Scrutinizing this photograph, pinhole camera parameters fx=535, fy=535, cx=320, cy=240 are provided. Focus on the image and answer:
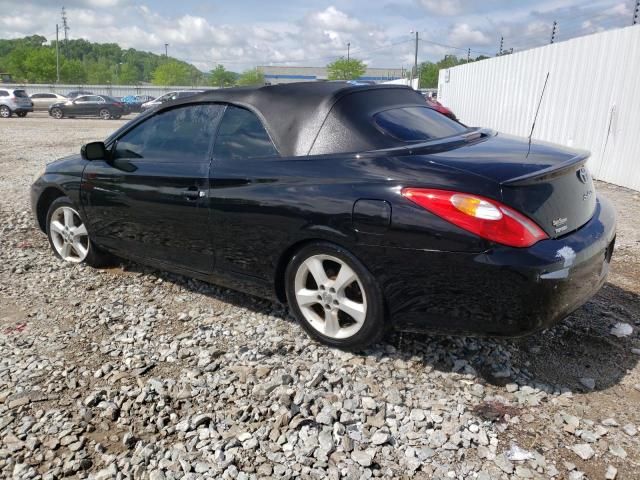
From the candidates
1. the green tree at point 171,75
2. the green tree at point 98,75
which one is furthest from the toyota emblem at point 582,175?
the green tree at point 98,75

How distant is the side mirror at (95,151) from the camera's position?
4285 mm

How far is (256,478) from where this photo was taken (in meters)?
2.28

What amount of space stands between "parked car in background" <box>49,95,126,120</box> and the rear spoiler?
33298 mm

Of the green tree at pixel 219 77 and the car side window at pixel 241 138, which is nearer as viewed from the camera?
the car side window at pixel 241 138

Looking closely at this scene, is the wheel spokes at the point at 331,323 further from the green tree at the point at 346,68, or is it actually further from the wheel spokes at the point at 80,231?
the green tree at the point at 346,68

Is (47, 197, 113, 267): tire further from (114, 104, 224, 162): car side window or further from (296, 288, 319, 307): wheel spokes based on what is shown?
(296, 288, 319, 307): wheel spokes

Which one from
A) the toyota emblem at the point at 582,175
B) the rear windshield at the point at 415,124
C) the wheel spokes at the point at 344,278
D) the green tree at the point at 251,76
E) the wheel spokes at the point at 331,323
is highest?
the green tree at the point at 251,76

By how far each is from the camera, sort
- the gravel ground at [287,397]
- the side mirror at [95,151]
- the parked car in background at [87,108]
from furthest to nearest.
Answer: the parked car in background at [87,108], the side mirror at [95,151], the gravel ground at [287,397]

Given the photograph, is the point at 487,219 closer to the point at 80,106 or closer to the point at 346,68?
the point at 80,106

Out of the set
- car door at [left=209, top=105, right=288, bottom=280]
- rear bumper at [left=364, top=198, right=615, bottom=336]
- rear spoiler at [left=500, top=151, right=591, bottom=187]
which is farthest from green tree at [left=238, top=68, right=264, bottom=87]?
rear bumper at [left=364, top=198, right=615, bottom=336]

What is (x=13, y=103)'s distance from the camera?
30312 millimetres

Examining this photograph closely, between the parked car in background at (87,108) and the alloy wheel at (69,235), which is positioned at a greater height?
the parked car in background at (87,108)

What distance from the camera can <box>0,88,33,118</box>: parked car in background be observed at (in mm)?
30297

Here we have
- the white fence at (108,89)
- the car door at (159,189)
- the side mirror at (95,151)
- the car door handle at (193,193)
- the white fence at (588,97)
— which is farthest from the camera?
the white fence at (108,89)
